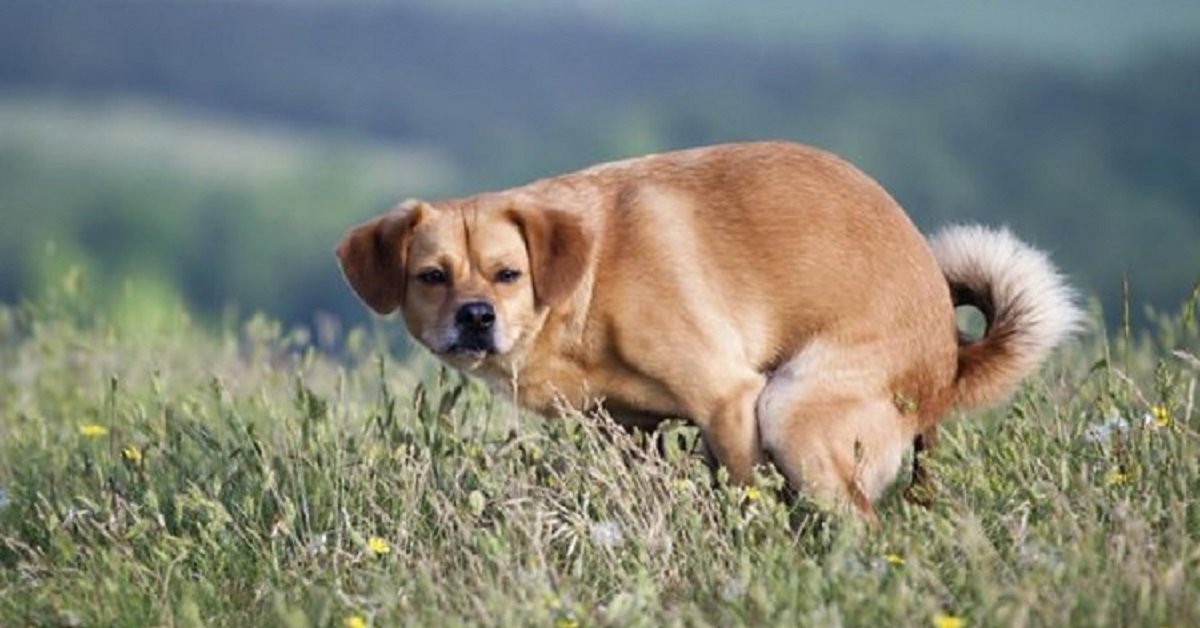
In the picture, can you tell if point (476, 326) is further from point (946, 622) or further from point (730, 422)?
point (946, 622)

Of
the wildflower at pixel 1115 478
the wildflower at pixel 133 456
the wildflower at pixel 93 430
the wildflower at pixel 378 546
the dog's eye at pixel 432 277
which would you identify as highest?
the dog's eye at pixel 432 277

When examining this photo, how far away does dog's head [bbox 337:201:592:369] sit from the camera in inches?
264

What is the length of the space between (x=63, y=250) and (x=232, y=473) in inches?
222

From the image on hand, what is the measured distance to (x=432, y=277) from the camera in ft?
22.3

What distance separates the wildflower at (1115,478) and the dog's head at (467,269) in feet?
5.28

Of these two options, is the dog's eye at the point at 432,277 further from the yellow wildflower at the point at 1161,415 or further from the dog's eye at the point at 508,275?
the yellow wildflower at the point at 1161,415

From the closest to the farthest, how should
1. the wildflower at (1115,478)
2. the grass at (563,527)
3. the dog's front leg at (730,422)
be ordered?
1. the grass at (563,527)
2. the wildflower at (1115,478)
3. the dog's front leg at (730,422)

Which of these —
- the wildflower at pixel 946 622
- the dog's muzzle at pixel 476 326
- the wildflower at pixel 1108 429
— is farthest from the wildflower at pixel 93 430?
the wildflower at pixel 946 622

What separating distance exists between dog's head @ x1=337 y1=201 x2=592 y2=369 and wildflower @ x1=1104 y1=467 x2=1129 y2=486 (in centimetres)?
161

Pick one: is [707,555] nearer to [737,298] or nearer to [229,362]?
[737,298]

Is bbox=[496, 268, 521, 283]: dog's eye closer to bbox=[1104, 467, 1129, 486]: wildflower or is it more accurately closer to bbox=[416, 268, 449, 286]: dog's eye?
bbox=[416, 268, 449, 286]: dog's eye

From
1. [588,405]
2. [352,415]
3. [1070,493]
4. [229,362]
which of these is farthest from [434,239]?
[229,362]

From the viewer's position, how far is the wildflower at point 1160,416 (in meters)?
6.35

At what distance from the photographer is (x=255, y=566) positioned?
623cm
